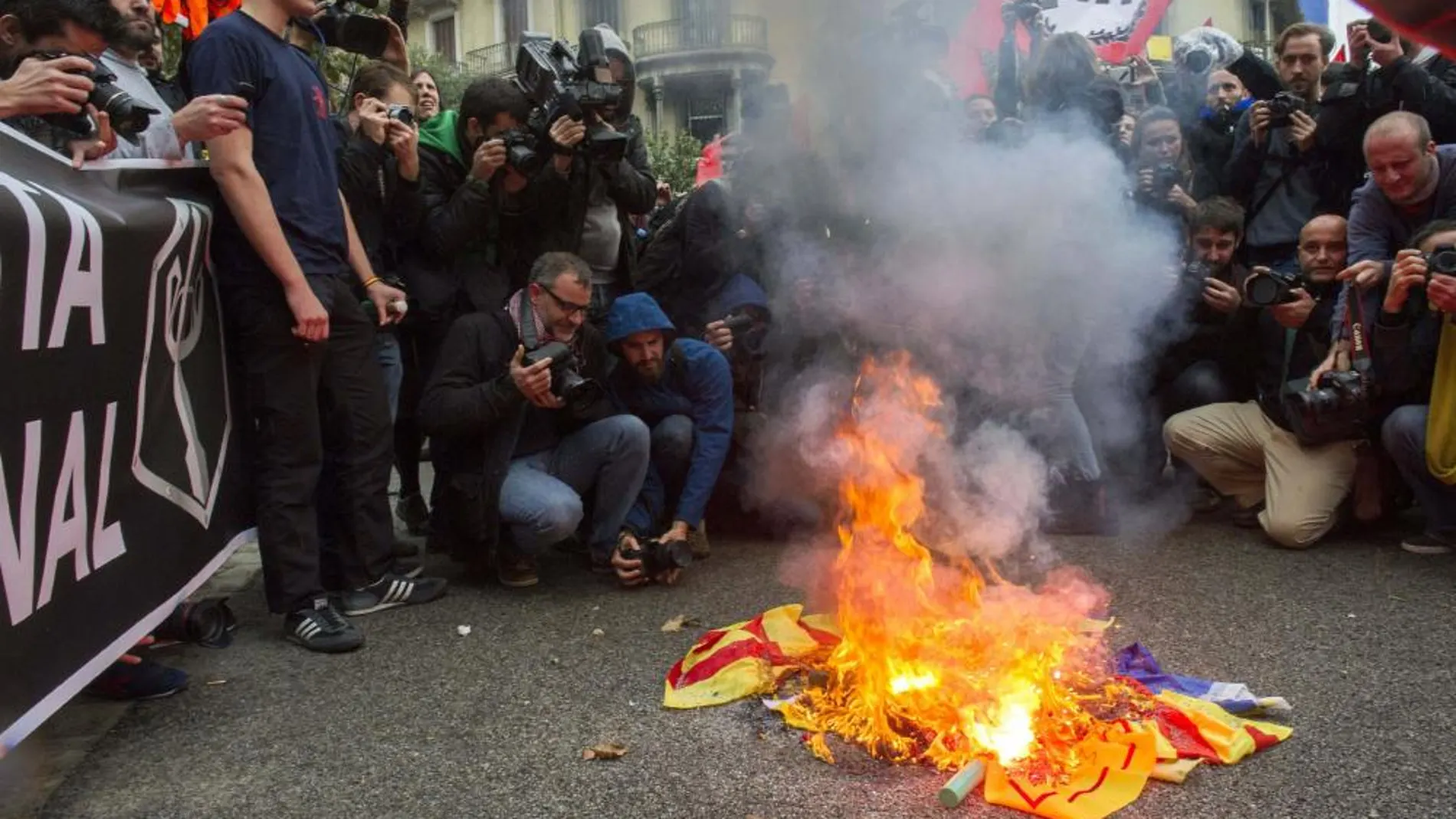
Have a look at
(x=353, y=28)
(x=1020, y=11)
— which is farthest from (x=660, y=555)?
(x=1020, y=11)

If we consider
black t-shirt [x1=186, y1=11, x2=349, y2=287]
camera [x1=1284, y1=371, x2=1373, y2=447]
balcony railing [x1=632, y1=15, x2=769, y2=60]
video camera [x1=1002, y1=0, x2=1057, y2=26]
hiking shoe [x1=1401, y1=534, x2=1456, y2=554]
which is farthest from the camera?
video camera [x1=1002, y1=0, x2=1057, y2=26]

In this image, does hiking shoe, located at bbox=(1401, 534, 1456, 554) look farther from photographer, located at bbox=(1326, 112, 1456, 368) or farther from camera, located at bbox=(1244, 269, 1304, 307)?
camera, located at bbox=(1244, 269, 1304, 307)

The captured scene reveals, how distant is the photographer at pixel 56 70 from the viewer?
2879 millimetres

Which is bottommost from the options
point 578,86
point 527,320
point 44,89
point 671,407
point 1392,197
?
point 671,407

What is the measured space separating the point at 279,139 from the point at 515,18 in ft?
7.18

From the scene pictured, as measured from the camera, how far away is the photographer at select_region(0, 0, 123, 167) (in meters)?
2.88

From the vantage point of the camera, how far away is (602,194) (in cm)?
510

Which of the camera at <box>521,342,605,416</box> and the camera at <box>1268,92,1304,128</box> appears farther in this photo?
the camera at <box>1268,92,1304,128</box>

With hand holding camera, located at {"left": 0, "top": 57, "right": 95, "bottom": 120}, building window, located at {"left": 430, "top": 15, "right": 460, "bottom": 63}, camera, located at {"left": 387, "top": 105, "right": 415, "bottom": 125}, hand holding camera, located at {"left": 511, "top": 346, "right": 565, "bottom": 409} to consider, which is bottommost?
hand holding camera, located at {"left": 511, "top": 346, "right": 565, "bottom": 409}

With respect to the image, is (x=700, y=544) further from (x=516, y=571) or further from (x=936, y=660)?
(x=936, y=660)

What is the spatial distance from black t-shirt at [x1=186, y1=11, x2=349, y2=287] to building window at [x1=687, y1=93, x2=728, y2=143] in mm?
1441

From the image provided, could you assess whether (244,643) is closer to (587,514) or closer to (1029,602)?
(587,514)

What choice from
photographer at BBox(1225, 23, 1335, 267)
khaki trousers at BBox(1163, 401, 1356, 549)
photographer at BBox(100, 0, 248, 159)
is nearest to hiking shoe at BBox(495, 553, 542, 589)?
photographer at BBox(100, 0, 248, 159)

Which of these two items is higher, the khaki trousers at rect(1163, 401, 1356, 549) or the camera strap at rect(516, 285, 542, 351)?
the camera strap at rect(516, 285, 542, 351)
